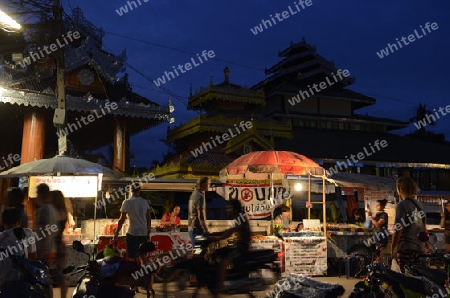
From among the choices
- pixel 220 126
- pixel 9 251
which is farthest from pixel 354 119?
pixel 9 251

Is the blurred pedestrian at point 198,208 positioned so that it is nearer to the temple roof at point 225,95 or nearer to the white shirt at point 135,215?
the white shirt at point 135,215

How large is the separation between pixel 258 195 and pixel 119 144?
7193 millimetres

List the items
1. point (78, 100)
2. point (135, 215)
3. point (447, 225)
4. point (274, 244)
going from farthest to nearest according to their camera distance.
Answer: point (78, 100), point (274, 244), point (447, 225), point (135, 215)

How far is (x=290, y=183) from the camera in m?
13.3

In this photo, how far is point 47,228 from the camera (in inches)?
260

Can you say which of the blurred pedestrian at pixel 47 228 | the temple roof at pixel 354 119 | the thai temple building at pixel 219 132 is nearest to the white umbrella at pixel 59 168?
the blurred pedestrian at pixel 47 228

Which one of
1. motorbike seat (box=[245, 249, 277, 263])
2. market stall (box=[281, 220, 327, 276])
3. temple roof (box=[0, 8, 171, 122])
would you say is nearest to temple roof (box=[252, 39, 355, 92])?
temple roof (box=[0, 8, 171, 122])

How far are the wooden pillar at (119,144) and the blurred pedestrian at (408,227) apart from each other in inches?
532

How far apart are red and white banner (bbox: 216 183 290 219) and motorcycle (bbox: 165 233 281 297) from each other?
6515 millimetres

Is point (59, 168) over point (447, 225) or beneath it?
over

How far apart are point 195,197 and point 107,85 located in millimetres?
12238

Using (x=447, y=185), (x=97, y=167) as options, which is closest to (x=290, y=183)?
(x=97, y=167)

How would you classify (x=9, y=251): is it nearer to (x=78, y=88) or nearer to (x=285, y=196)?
(x=285, y=196)

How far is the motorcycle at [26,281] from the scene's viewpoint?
476 centimetres
